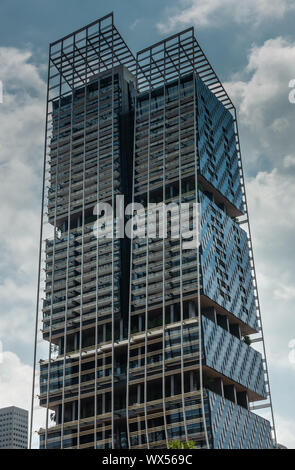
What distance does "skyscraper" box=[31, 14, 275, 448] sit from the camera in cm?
15688

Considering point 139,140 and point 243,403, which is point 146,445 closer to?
point 243,403

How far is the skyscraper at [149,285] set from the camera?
15688cm

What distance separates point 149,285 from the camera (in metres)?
170

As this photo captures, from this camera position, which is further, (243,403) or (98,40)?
(98,40)

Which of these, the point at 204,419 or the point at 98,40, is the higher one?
the point at 98,40

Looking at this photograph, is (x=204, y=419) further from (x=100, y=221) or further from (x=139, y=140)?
(x=139, y=140)

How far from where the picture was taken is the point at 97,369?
167m

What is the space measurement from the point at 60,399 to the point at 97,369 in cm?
1178

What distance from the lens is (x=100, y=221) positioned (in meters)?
186
